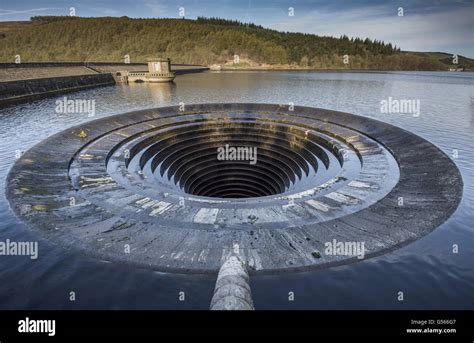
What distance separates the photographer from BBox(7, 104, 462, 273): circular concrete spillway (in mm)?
9508

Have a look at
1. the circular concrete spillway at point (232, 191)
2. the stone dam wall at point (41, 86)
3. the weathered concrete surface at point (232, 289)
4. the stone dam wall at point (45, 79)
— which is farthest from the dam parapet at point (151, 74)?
the weathered concrete surface at point (232, 289)

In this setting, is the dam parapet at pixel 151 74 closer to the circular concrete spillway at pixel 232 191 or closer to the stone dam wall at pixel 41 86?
the stone dam wall at pixel 41 86

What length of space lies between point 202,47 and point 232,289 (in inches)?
6476

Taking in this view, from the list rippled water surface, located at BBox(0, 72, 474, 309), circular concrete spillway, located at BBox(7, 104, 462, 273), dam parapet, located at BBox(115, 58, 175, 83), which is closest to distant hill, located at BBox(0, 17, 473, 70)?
dam parapet, located at BBox(115, 58, 175, 83)

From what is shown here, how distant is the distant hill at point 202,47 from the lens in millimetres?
135375

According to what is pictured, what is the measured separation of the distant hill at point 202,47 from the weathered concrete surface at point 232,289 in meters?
149

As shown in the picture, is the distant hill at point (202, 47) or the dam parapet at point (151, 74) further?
the distant hill at point (202, 47)

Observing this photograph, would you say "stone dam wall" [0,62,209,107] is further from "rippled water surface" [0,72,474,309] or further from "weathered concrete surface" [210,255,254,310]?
"weathered concrete surface" [210,255,254,310]

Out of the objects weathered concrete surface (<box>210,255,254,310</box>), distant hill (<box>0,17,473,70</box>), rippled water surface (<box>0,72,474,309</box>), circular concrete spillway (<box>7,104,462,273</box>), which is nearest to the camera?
weathered concrete surface (<box>210,255,254,310</box>)

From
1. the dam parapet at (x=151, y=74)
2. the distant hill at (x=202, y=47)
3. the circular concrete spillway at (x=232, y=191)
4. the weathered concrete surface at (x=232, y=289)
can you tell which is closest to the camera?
the weathered concrete surface at (x=232, y=289)

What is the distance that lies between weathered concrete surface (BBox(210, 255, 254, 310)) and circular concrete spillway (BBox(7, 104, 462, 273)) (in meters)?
0.76

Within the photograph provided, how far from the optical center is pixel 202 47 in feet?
502

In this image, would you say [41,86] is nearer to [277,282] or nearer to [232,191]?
[232,191]
